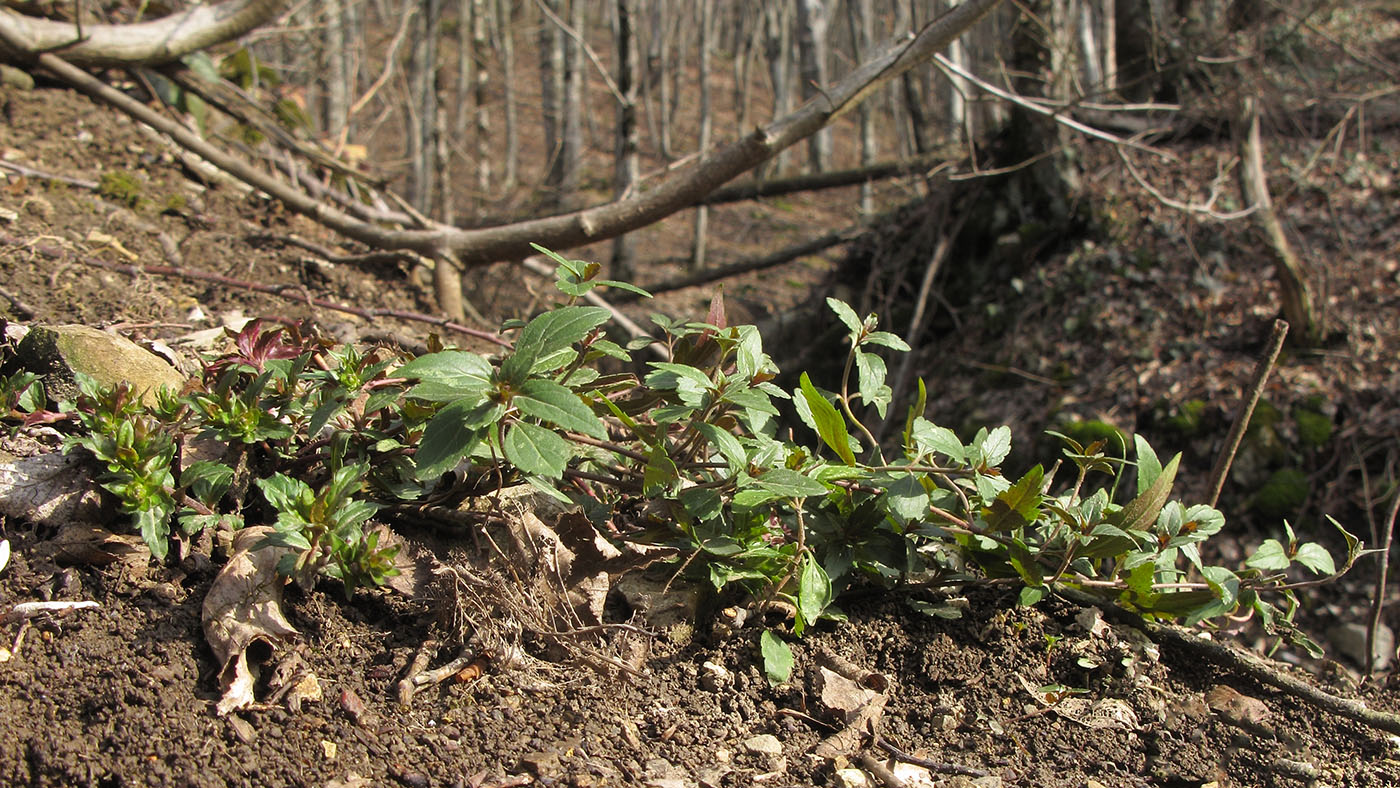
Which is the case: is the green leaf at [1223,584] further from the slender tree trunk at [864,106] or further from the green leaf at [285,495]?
the slender tree trunk at [864,106]

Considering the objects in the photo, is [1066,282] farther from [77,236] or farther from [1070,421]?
[77,236]

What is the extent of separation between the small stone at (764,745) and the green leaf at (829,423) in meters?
0.55

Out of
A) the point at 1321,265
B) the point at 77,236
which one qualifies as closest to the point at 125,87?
the point at 77,236

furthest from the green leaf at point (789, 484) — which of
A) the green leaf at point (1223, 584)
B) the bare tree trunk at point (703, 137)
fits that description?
the bare tree trunk at point (703, 137)

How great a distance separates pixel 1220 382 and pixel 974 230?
7.25 ft

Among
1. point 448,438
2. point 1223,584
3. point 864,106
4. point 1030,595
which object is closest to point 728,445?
point 448,438

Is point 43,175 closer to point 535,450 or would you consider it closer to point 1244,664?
point 535,450

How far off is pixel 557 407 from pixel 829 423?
604 millimetres

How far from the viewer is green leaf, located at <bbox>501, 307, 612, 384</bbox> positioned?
1.53 m

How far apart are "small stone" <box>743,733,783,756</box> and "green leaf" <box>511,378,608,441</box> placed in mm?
627

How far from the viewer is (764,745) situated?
163 cm

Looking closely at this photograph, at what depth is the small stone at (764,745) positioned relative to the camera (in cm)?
161

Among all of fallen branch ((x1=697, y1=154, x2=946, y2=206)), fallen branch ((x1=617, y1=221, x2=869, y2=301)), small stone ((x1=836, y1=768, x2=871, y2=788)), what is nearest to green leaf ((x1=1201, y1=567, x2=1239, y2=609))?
small stone ((x1=836, y1=768, x2=871, y2=788))

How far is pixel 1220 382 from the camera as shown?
588 cm
